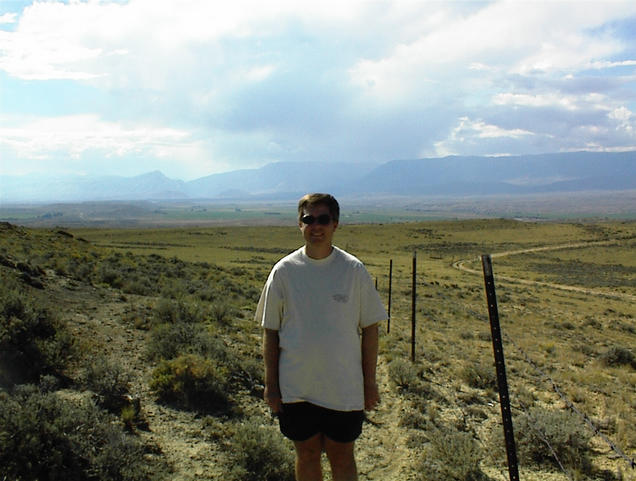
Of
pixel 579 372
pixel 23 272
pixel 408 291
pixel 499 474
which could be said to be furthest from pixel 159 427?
pixel 408 291

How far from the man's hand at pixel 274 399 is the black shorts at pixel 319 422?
4cm

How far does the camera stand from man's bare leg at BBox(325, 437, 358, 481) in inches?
137

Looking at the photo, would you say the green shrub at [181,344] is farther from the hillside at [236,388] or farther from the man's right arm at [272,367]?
the man's right arm at [272,367]

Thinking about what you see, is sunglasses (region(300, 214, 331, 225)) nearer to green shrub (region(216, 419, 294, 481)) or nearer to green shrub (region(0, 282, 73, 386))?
green shrub (region(216, 419, 294, 481))

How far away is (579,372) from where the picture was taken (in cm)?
1020

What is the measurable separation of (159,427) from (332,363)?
10.2ft

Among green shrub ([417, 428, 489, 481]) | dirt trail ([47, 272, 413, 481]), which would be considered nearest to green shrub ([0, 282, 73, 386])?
dirt trail ([47, 272, 413, 481])

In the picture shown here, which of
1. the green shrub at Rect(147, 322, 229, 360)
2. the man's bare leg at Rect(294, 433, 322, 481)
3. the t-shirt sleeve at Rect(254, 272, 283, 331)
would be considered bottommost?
the green shrub at Rect(147, 322, 229, 360)

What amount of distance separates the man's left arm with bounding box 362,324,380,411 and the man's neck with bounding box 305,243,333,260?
64cm

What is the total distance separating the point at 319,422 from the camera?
349 centimetres

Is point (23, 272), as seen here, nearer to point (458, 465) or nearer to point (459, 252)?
point (458, 465)

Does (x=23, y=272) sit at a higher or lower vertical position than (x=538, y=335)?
higher

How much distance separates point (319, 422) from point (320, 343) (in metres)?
0.63

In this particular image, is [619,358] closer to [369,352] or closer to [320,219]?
[369,352]
